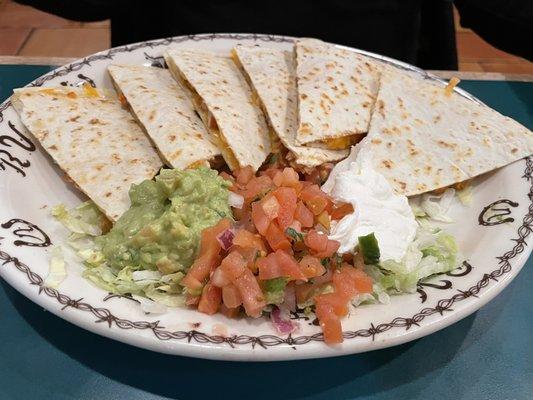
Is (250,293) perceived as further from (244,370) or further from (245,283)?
(244,370)

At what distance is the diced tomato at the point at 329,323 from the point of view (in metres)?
1.33

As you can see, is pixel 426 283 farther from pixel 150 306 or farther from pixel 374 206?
pixel 150 306

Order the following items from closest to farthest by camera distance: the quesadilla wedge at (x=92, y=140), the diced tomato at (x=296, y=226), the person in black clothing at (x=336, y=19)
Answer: the diced tomato at (x=296, y=226), the quesadilla wedge at (x=92, y=140), the person in black clothing at (x=336, y=19)

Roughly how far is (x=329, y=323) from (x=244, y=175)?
24.7 inches

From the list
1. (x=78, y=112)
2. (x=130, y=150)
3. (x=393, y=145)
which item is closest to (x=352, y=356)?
(x=393, y=145)

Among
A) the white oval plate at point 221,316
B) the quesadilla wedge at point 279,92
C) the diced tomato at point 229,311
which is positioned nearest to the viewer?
the white oval plate at point 221,316

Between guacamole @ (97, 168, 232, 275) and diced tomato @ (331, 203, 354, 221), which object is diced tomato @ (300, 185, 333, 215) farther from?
guacamole @ (97, 168, 232, 275)

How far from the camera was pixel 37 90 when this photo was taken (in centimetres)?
203

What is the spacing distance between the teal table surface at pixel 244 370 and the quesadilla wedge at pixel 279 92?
2.34 feet

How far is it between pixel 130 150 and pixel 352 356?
95 cm

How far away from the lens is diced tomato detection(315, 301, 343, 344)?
1.33 metres

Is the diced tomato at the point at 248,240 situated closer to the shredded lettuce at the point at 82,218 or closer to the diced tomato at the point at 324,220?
the diced tomato at the point at 324,220

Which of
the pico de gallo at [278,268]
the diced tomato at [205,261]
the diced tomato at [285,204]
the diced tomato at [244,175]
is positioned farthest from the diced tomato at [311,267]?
the diced tomato at [244,175]

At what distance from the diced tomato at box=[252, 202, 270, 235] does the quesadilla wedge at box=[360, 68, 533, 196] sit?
1.85 ft
